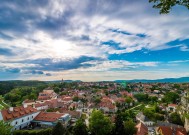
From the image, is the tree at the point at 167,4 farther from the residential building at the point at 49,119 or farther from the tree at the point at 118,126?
the residential building at the point at 49,119

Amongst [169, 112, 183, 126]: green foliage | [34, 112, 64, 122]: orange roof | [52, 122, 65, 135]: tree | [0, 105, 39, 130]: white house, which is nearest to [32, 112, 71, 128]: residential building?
[34, 112, 64, 122]: orange roof

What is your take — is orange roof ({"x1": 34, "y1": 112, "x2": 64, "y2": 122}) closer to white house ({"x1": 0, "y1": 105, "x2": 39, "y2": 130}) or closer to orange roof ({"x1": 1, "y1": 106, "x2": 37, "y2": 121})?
white house ({"x1": 0, "y1": 105, "x2": 39, "y2": 130})

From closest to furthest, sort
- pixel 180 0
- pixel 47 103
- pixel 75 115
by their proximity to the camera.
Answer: pixel 180 0
pixel 75 115
pixel 47 103

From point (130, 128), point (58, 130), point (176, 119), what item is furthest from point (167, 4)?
point (176, 119)

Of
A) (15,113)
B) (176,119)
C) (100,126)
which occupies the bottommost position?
(176,119)

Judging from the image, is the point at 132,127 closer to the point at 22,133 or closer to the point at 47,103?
the point at 22,133

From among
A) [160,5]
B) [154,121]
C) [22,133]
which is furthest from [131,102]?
[160,5]

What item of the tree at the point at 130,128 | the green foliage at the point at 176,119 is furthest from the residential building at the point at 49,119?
the green foliage at the point at 176,119

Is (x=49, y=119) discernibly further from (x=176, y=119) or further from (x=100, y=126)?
(x=176, y=119)
